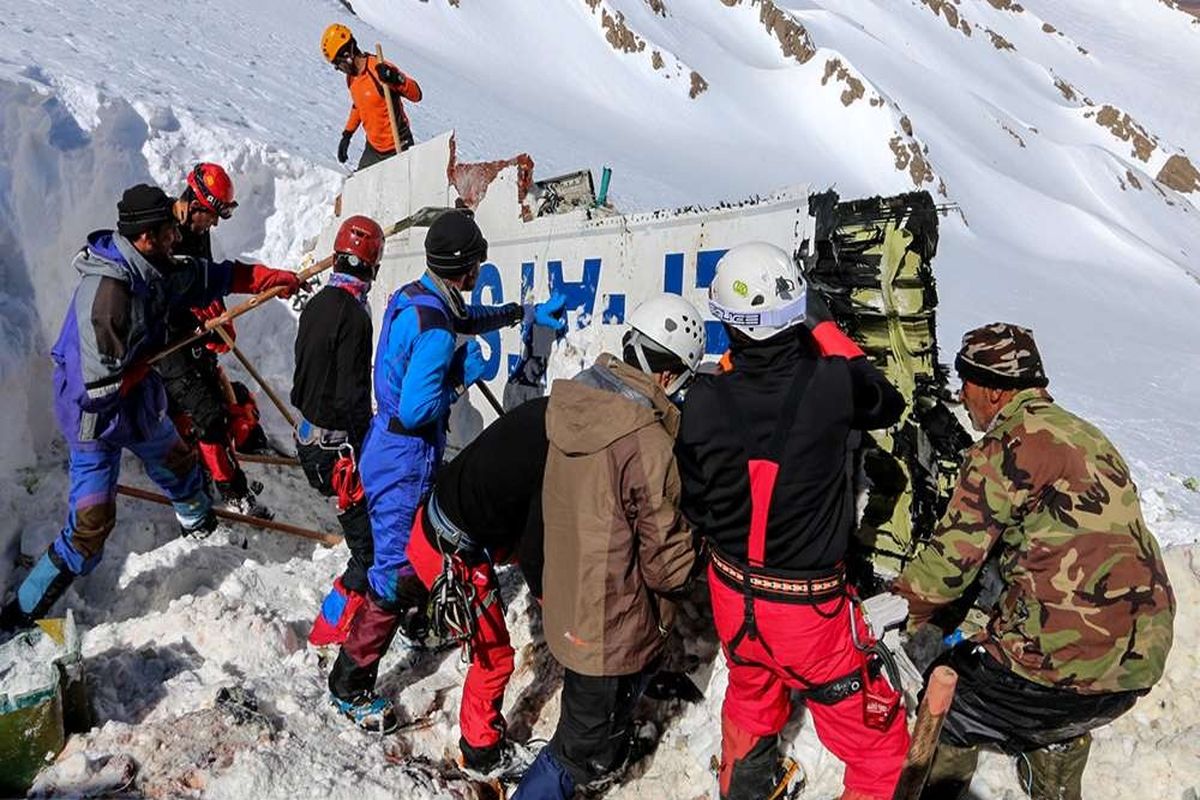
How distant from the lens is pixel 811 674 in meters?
2.47

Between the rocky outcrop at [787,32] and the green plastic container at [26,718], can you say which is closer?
the green plastic container at [26,718]

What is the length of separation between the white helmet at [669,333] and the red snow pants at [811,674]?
74 centimetres

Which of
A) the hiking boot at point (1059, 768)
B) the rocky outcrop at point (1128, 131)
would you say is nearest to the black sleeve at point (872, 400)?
the hiking boot at point (1059, 768)

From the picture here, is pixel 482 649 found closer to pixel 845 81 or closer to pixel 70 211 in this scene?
pixel 70 211

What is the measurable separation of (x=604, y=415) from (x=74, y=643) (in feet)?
7.71

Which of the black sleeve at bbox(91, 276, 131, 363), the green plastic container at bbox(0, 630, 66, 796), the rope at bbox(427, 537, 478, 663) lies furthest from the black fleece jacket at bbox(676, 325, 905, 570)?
the black sleeve at bbox(91, 276, 131, 363)

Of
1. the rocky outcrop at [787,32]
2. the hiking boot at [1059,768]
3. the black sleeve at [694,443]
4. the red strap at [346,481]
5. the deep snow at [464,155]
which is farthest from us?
the rocky outcrop at [787,32]

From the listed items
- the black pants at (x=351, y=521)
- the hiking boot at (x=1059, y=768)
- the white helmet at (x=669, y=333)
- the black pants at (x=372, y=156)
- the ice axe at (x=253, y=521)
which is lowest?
the ice axe at (x=253, y=521)

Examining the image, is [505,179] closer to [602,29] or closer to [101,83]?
[101,83]

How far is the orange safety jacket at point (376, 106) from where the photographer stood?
6.93 metres

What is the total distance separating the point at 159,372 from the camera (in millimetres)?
4676

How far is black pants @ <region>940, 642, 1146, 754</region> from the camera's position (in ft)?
7.91

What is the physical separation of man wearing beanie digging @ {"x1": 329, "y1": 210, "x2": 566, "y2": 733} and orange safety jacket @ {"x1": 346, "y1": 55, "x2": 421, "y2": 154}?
4116 mm

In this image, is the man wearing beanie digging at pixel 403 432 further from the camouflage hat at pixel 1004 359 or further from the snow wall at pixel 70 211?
the snow wall at pixel 70 211
